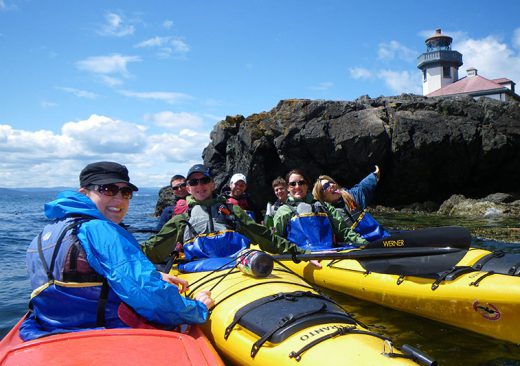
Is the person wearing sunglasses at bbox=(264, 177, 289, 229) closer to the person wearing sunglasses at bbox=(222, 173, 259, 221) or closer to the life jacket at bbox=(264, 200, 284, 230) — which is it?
the life jacket at bbox=(264, 200, 284, 230)

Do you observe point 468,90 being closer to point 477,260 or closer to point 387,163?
point 387,163

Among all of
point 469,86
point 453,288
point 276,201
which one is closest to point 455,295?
point 453,288

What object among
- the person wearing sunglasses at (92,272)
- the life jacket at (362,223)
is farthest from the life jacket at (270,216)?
the person wearing sunglasses at (92,272)

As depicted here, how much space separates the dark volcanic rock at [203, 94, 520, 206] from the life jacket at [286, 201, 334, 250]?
15944 millimetres

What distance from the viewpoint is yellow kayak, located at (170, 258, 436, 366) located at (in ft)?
8.36

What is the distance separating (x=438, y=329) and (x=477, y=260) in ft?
3.14

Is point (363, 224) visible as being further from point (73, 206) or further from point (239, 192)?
point (73, 206)

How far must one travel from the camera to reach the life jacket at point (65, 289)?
8.13 feet

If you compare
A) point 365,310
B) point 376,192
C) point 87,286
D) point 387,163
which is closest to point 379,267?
point 365,310

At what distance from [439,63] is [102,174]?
4818 centimetres

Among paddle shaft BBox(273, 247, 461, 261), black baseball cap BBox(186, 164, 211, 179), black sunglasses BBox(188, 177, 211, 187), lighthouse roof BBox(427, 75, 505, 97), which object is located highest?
lighthouse roof BBox(427, 75, 505, 97)

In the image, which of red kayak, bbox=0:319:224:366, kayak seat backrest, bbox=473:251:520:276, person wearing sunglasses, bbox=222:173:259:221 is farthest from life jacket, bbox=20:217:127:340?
person wearing sunglasses, bbox=222:173:259:221

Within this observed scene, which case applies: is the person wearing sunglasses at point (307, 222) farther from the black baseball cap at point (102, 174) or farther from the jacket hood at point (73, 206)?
the jacket hood at point (73, 206)

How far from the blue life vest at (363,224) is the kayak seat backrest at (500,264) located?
2.13m
